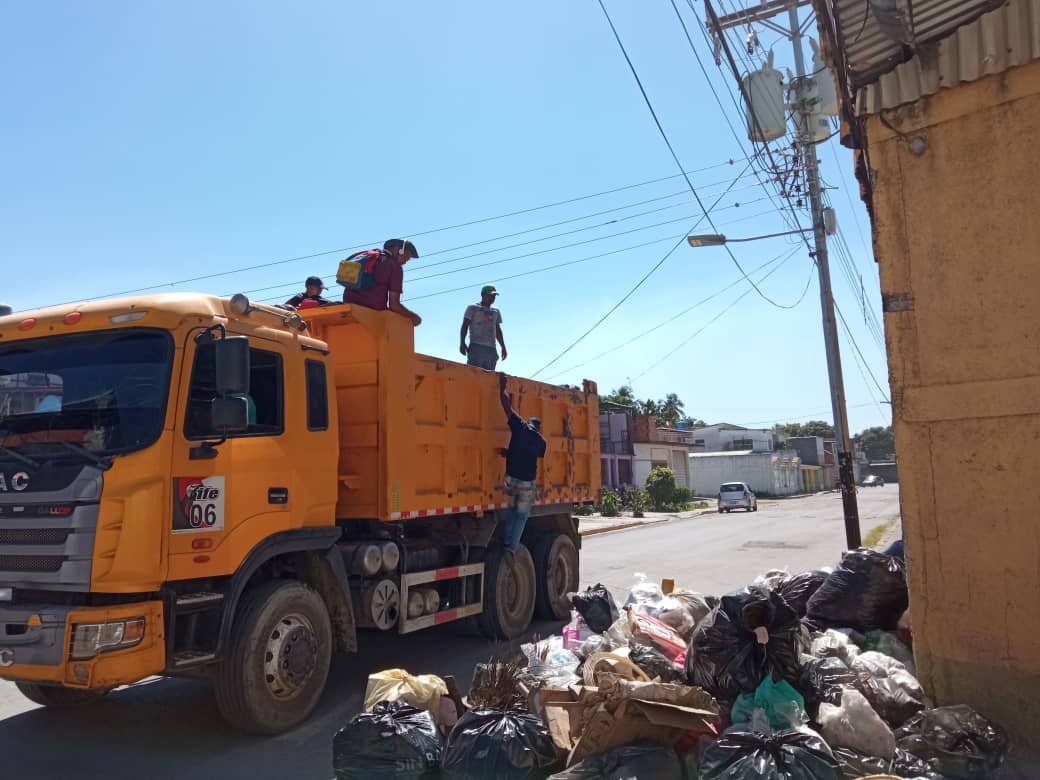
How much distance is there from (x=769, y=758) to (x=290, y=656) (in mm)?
2979

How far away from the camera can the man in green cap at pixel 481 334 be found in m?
8.48

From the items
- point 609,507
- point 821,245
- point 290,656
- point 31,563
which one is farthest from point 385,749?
point 609,507

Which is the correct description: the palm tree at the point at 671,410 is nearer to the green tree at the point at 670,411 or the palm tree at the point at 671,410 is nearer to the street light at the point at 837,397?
the green tree at the point at 670,411

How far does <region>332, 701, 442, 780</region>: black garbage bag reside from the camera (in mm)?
3777

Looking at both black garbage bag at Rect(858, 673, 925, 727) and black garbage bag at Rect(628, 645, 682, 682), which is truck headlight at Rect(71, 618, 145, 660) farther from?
black garbage bag at Rect(858, 673, 925, 727)

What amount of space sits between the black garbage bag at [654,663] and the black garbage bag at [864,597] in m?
1.32

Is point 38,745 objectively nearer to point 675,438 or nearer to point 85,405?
point 85,405

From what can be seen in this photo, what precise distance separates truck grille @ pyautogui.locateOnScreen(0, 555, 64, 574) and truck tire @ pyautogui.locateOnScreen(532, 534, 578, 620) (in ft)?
17.5

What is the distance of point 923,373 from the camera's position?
4512mm

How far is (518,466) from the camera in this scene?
7.55m

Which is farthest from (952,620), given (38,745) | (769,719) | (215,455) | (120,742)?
(38,745)

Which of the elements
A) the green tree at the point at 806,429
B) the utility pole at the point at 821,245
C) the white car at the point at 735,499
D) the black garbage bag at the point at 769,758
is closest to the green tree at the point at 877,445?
the green tree at the point at 806,429

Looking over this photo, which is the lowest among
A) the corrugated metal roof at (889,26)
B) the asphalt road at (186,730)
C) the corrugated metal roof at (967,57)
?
the asphalt road at (186,730)

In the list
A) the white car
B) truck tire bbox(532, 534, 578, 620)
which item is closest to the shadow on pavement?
truck tire bbox(532, 534, 578, 620)
